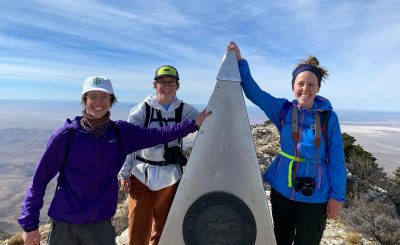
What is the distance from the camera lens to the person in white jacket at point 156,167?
390 centimetres

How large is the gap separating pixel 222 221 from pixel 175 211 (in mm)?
505

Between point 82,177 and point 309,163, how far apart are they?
2222 mm

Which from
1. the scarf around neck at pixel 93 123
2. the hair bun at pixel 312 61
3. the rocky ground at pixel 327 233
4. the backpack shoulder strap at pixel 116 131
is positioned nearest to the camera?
the scarf around neck at pixel 93 123

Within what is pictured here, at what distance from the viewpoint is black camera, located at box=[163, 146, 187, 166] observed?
3916 mm

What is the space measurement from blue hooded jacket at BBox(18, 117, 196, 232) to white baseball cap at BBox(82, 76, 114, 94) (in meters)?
0.31

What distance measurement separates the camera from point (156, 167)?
3904mm

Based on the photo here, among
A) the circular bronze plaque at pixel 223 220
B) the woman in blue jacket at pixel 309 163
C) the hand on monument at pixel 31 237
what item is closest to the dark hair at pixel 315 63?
the woman in blue jacket at pixel 309 163

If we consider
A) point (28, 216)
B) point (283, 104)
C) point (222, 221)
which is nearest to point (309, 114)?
point (283, 104)

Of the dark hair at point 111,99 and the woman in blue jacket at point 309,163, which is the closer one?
the dark hair at point 111,99

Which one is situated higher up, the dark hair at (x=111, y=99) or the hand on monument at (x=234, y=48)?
the hand on monument at (x=234, y=48)

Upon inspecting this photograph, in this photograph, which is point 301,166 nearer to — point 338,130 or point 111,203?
point 338,130

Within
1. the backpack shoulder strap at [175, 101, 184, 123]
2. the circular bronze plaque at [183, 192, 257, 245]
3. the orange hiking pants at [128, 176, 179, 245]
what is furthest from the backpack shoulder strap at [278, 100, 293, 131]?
the orange hiking pants at [128, 176, 179, 245]

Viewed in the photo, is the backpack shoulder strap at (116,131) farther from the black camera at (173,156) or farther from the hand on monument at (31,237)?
the hand on monument at (31,237)

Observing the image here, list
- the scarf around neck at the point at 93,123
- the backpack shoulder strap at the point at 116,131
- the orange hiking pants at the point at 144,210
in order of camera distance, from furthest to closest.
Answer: the orange hiking pants at the point at 144,210, the backpack shoulder strap at the point at 116,131, the scarf around neck at the point at 93,123
